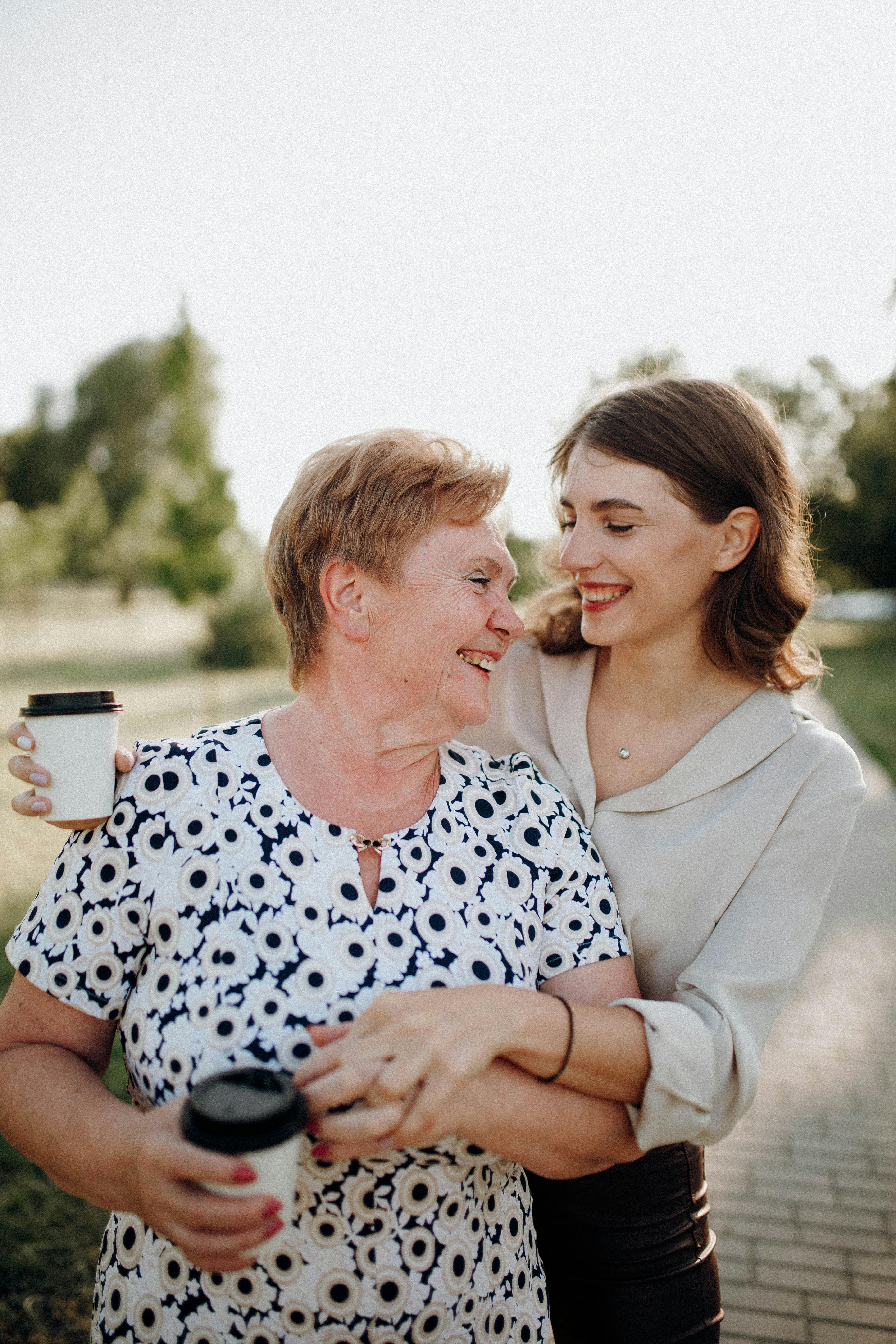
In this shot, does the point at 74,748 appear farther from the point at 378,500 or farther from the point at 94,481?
the point at 94,481

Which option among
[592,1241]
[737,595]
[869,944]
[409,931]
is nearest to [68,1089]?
[409,931]

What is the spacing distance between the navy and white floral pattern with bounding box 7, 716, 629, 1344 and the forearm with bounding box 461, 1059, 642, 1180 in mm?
138

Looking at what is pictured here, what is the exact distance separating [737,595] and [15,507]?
1752 inches

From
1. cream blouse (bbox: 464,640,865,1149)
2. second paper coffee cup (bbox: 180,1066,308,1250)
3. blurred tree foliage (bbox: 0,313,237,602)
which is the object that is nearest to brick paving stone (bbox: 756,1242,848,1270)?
cream blouse (bbox: 464,640,865,1149)

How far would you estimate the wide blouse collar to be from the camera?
2.30m

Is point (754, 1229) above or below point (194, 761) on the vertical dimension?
below

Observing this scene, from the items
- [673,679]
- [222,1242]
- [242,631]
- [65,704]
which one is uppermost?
[65,704]

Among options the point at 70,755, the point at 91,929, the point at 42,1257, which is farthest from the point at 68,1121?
the point at 42,1257

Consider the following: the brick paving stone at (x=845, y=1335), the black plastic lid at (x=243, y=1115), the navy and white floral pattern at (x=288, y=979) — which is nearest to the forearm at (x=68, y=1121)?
the navy and white floral pattern at (x=288, y=979)

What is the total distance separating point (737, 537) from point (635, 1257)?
1.93m

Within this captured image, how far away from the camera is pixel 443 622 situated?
6.56ft

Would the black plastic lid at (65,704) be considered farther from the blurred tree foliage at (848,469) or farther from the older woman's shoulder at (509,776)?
the blurred tree foliage at (848,469)

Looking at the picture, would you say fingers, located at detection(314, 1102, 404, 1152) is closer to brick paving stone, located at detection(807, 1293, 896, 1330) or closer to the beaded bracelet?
the beaded bracelet

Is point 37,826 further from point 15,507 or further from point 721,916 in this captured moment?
point 15,507
